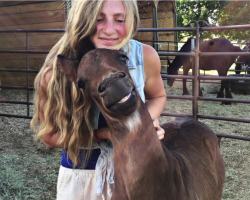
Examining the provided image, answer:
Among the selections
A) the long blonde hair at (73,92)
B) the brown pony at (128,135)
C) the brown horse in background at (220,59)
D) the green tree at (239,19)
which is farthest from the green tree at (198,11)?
the brown pony at (128,135)

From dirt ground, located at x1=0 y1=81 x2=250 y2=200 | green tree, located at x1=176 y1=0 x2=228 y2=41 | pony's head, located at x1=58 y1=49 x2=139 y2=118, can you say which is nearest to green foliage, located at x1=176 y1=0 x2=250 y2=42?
green tree, located at x1=176 y1=0 x2=228 y2=41

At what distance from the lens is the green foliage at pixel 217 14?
1952 centimetres

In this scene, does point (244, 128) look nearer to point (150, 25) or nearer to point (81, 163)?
point (81, 163)

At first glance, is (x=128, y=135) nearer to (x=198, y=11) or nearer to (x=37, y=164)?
(x=37, y=164)

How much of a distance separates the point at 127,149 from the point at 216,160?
1.21m

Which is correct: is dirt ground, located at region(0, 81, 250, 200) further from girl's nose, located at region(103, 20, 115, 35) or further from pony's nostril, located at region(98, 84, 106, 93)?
pony's nostril, located at region(98, 84, 106, 93)

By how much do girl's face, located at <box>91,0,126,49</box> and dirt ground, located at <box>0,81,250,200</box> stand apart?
Answer: 1696 mm

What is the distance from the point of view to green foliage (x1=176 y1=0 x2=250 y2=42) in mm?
19516

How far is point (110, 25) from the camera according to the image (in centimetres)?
150

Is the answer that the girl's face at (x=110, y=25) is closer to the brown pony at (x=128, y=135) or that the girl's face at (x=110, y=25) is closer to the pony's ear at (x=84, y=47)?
the pony's ear at (x=84, y=47)

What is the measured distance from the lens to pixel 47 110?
1.67 m

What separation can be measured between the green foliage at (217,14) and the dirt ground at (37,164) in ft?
47.3

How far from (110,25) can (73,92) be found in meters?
0.39

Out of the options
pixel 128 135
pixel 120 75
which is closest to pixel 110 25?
pixel 120 75
